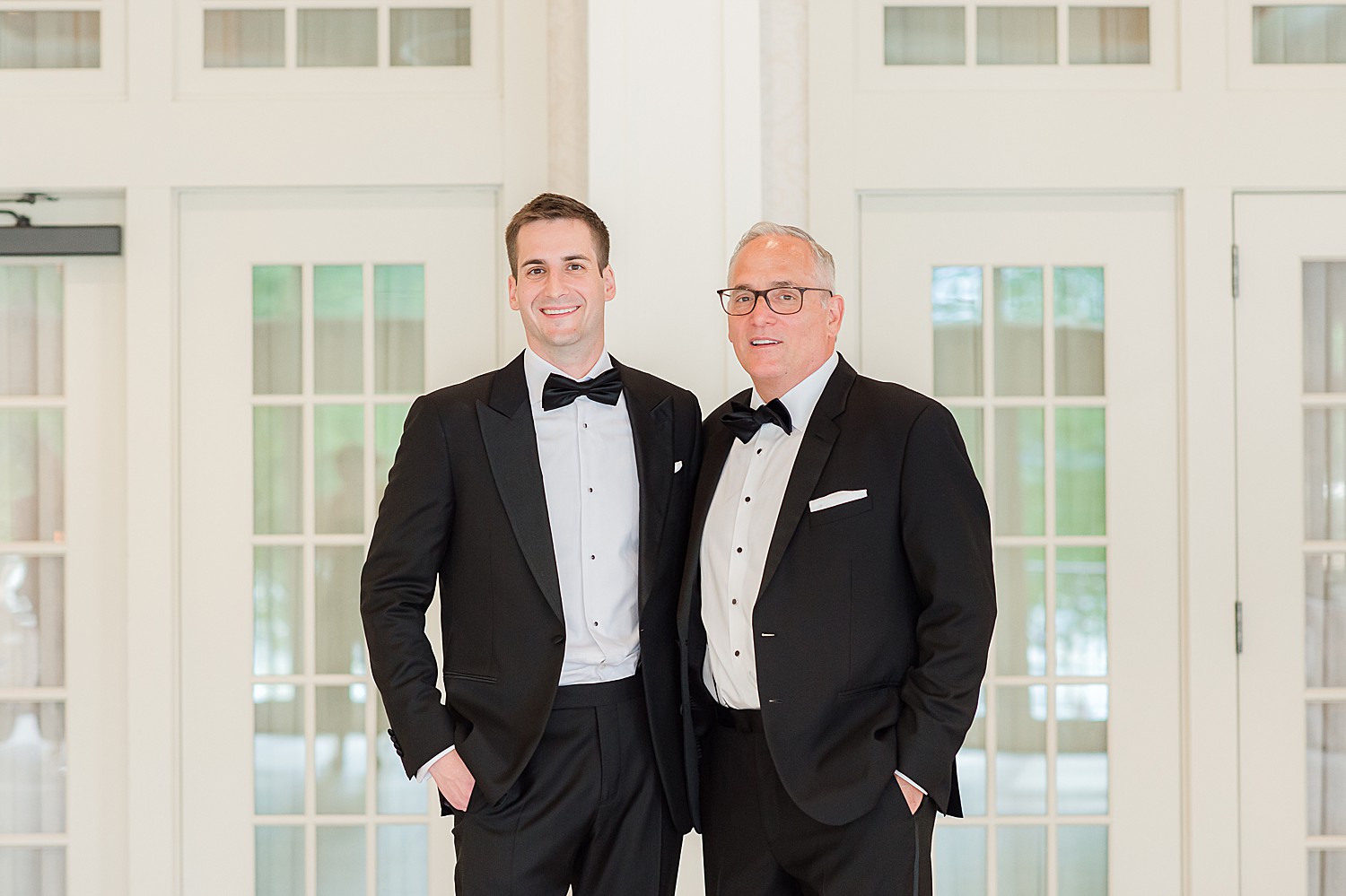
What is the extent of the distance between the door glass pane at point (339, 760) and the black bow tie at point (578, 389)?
4.26 feet

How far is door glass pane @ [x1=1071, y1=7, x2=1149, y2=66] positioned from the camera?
2.87m

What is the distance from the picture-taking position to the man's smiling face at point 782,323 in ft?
6.53

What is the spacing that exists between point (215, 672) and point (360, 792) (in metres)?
0.51

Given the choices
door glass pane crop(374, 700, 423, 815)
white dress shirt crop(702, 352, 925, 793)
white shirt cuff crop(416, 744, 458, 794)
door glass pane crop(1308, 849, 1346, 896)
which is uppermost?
white dress shirt crop(702, 352, 925, 793)

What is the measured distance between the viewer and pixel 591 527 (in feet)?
6.59

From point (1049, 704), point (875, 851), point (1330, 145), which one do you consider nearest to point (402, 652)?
point (875, 851)

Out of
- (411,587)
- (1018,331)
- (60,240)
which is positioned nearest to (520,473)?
(411,587)

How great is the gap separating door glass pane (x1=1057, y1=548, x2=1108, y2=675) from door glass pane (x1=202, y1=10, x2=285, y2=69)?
2508 millimetres

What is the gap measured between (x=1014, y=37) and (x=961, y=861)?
222 cm

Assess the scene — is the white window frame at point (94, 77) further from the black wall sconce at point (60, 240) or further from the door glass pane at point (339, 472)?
the door glass pane at point (339, 472)

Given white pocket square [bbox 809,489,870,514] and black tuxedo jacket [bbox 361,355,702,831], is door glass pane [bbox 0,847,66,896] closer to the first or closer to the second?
black tuxedo jacket [bbox 361,355,702,831]

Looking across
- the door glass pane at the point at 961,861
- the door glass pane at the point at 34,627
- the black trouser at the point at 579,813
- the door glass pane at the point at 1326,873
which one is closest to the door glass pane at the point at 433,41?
the door glass pane at the point at 34,627

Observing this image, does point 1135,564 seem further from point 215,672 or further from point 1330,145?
point 215,672

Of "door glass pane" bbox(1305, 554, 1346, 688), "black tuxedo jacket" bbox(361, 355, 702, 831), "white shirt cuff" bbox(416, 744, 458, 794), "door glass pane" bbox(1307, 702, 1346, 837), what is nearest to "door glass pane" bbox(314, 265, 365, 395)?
"black tuxedo jacket" bbox(361, 355, 702, 831)
